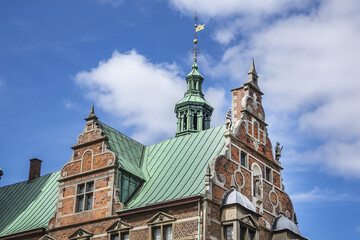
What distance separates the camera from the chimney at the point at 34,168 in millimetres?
48594

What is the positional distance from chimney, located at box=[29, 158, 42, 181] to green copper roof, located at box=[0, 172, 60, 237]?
79 cm

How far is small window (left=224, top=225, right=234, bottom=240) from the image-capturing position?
109 feet

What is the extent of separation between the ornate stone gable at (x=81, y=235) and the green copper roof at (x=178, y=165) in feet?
8.77

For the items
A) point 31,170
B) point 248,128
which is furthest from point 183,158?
point 31,170

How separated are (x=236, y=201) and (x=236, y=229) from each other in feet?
4.80

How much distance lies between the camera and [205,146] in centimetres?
3838

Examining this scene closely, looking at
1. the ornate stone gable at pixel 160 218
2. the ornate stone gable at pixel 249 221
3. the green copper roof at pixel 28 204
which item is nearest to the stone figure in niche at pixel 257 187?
the ornate stone gable at pixel 249 221

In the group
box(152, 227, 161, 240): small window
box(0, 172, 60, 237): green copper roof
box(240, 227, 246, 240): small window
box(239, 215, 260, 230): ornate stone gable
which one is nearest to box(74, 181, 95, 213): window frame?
box(0, 172, 60, 237): green copper roof

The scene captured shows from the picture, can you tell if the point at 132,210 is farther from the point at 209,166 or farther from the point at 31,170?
the point at 31,170

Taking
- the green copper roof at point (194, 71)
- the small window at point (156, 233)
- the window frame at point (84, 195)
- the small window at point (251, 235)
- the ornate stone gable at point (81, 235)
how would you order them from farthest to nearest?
the green copper roof at point (194, 71) → the window frame at point (84, 195) → the ornate stone gable at point (81, 235) → the small window at point (251, 235) → the small window at point (156, 233)

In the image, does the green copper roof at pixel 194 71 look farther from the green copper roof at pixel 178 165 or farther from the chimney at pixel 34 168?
the chimney at pixel 34 168

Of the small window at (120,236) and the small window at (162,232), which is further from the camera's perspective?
the small window at (120,236)

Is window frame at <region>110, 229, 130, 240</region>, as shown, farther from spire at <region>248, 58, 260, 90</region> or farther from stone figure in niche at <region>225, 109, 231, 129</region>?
spire at <region>248, 58, 260, 90</region>

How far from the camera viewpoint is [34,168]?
161 ft
